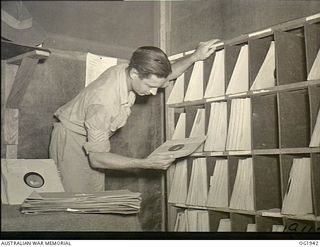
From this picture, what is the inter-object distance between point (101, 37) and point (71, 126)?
0.94 ft

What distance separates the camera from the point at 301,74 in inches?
56.1

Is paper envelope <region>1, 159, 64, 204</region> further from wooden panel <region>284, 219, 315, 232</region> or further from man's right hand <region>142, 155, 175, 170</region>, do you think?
wooden panel <region>284, 219, 315, 232</region>

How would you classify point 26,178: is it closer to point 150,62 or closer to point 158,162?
point 158,162

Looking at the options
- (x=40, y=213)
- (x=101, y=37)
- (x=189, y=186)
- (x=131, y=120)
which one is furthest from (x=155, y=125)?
(x=40, y=213)

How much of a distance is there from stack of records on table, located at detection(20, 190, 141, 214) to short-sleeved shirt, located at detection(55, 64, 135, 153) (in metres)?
0.14

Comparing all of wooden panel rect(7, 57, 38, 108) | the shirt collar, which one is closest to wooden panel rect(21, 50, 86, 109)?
wooden panel rect(7, 57, 38, 108)

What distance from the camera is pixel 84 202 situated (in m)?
1.38

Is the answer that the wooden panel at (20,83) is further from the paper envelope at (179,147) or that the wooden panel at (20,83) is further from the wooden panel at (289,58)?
the wooden panel at (289,58)

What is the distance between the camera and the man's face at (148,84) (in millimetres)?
1446

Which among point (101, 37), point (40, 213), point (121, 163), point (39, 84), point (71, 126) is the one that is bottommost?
point (40, 213)

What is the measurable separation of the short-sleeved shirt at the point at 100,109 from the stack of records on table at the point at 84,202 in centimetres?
14

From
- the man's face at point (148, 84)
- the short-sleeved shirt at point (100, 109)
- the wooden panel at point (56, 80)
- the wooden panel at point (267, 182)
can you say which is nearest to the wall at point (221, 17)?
the man's face at point (148, 84)

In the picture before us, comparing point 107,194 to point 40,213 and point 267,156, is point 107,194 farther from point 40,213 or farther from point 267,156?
point 267,156

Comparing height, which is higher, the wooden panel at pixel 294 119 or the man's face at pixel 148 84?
the man's face at pixel 148 84
